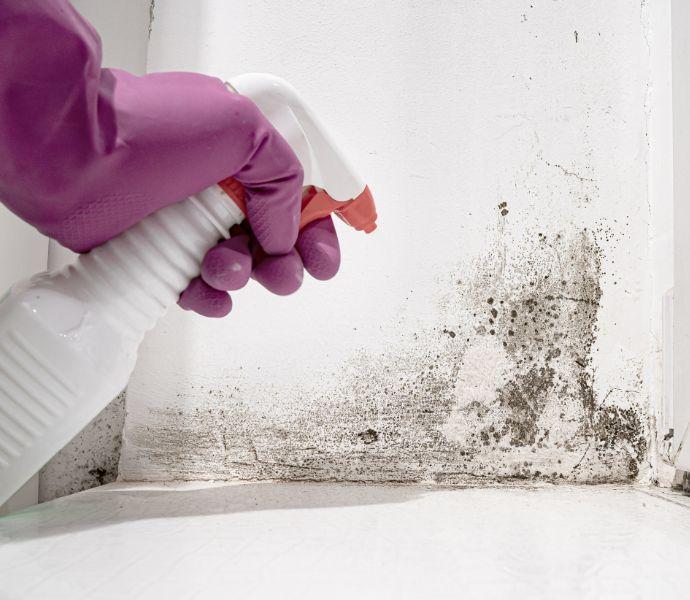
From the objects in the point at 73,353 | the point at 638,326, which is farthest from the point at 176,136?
the point at 638,326

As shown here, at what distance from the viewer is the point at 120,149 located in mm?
461

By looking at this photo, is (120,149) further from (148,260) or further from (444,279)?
(444,279)

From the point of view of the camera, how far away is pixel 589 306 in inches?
34.2

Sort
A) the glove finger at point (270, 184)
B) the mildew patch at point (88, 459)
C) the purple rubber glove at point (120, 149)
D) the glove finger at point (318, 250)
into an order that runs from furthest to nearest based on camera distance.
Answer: the mildew patch at point (88, 459) < the glove finger at point (318, 250) < the glove finger at point (270, 184) < the purple rubber glove at point (120, 149)

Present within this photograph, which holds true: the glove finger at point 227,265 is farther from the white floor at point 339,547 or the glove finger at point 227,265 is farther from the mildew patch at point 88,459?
the mildew patch at point 88,459

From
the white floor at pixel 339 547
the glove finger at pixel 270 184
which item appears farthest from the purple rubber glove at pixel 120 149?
the white floor at pixel 339 547

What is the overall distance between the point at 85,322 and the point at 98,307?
0.06 ft

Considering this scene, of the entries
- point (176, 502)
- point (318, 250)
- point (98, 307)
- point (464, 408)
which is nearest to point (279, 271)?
point (318, 250)

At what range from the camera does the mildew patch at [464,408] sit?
84 centimetres

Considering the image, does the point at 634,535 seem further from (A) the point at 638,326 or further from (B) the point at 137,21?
(B) the point at 137,21

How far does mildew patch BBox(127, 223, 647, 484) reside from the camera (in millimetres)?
841

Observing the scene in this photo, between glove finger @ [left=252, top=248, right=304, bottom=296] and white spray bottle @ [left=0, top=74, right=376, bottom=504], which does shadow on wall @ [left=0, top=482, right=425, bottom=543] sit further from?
glove finger @ [left=252, top=248, right=304, bottom=296]

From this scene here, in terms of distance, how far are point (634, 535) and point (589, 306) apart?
38cm

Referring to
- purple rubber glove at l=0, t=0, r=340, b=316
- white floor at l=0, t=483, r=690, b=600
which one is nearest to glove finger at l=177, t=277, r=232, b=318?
purple rubber glove at l=0, t=0, r=340, b=316
